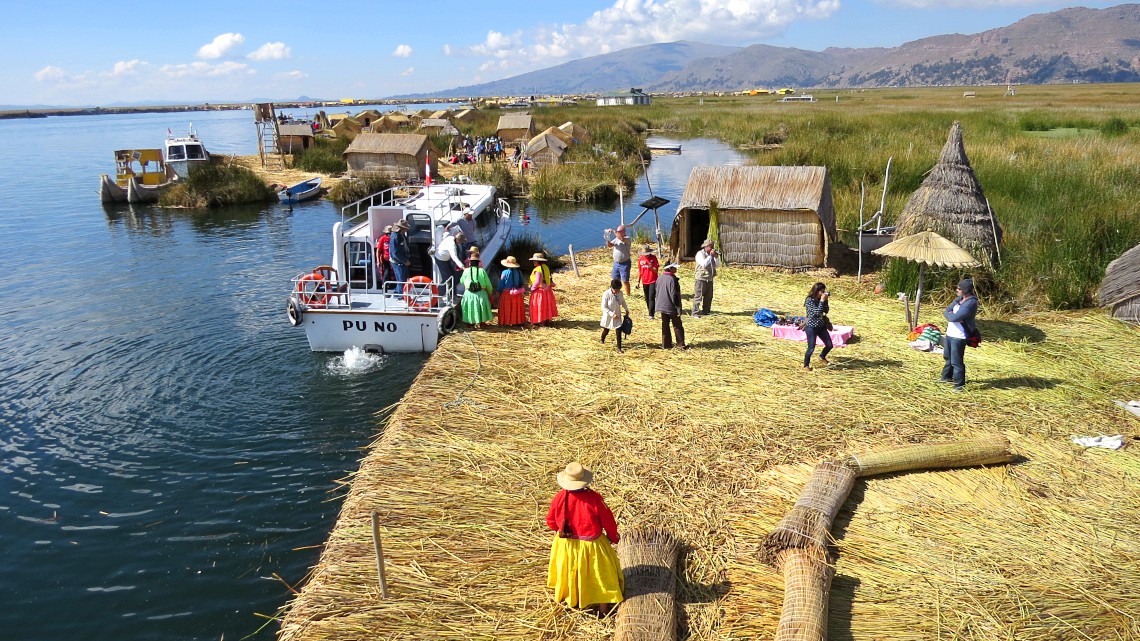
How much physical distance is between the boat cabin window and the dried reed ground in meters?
3.07

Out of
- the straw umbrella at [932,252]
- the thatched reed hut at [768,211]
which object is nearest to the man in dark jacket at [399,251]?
the thatched reed hut at [768,211]

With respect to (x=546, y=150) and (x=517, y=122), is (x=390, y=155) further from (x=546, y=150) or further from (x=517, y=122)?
(x=517, y=122)

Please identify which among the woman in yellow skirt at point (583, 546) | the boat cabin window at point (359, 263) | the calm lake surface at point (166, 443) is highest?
the boat cabin window at point (359, 263)

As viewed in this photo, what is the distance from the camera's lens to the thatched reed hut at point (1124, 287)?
46.4 ft

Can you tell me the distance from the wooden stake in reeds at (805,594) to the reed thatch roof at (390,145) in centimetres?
4007

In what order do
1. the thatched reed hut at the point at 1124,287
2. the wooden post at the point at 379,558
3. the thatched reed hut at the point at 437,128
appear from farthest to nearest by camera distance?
1. the thatched reed hut at the point at 437,128
2. the thatched reed hut at the point at 1124,287
3. the wooden post at the point at 379,558

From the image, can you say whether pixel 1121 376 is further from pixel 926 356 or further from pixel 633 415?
pixel 633 415

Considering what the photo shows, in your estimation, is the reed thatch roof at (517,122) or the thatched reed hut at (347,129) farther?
the reed thatch roof at (517,122)

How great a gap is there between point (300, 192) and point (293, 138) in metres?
18.5

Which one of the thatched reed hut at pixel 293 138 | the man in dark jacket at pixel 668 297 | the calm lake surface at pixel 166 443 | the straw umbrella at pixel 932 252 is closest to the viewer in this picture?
the calm lake surface at pixel 166 443

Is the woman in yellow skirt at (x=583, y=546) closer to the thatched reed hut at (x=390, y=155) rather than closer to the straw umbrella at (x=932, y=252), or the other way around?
the straw umbrella at (x=932, y=252)

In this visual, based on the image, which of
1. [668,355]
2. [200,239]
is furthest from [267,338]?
[200,239]

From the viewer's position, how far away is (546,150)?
1911 inches

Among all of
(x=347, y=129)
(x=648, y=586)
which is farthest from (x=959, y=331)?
(x=347, y=129)
